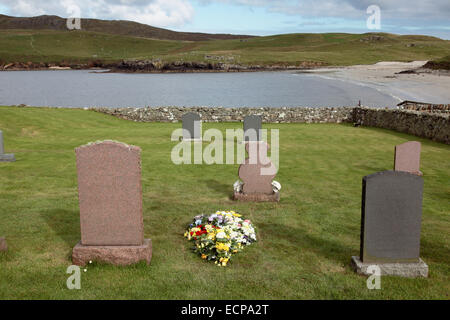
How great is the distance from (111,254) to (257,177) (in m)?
4.75

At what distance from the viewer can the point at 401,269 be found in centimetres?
629

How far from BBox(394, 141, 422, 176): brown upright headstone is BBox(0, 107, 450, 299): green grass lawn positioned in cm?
69

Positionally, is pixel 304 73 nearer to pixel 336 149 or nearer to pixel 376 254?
pixel 336 149

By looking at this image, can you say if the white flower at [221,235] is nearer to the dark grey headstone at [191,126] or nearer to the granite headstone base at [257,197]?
the granite headstone base at [257,197]

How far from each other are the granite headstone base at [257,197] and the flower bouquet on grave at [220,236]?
6.78 ft

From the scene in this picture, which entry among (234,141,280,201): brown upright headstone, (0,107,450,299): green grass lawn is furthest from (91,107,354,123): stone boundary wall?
(234,141,280,201): brown upright headstone

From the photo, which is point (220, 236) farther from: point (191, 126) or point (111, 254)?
point (191, 126)

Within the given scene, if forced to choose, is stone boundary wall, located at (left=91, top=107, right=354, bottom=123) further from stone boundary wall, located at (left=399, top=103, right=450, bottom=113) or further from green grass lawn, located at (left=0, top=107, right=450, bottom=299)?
green grass lawn, located at (left=0, top=107, right=450, bottom=299)

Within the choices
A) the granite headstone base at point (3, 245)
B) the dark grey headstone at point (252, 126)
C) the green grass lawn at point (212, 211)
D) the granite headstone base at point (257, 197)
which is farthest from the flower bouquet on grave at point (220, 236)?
the dark grey headstone at point (252, 126)

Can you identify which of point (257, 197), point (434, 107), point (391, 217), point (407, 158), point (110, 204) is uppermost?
point (434, 107)

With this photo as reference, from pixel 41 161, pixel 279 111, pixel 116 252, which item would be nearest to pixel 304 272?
pixel 116 252

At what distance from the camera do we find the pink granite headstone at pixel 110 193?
6.41 meters

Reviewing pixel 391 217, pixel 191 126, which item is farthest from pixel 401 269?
pixel 191 126

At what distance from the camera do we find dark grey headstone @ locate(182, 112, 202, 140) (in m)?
18.8
